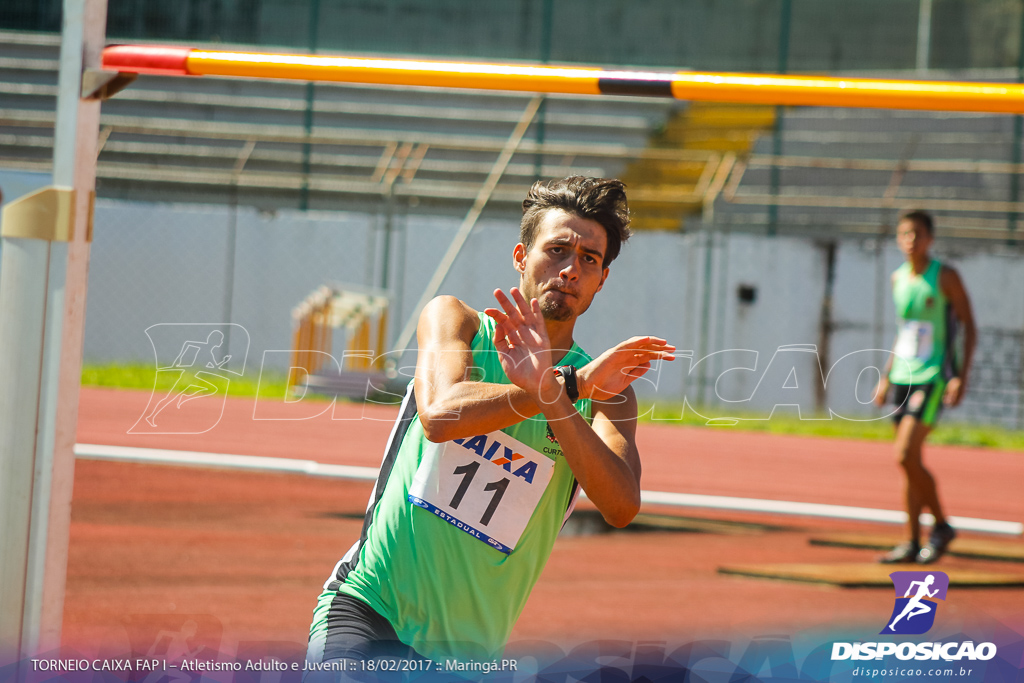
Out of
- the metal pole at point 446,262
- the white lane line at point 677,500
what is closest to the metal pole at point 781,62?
the metal pole at point 446,262

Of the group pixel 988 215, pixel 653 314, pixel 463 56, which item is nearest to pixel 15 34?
pixel 463 56

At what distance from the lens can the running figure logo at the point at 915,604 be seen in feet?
8.91

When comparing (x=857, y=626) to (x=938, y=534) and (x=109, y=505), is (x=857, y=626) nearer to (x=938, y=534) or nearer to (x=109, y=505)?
(x=938, y=534)

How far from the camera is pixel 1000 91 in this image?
224cm

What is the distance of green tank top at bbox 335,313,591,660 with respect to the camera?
211cm

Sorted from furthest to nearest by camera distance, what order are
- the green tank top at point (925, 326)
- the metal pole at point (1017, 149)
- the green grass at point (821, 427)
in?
the metal pole at point (1017, 149), the green grass at point (821, 427), the green tank top at point (925, 326)

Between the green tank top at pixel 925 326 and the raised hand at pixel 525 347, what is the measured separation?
13.6 feet

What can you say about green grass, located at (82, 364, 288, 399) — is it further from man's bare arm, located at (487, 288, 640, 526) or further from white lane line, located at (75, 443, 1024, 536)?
man's bare arm, located at (487, 288, 640, 526)

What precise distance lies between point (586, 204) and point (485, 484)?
0.67m

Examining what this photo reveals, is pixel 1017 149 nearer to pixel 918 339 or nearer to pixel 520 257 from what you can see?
pixel 918 339

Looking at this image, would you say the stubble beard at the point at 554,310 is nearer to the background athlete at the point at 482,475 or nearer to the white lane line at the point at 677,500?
the background athlete at the point at 482,475

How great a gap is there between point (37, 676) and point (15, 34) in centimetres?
1835

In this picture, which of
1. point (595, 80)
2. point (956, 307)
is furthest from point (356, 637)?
point (956, 307)

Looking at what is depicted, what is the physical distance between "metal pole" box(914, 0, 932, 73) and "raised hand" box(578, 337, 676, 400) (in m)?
16.8
